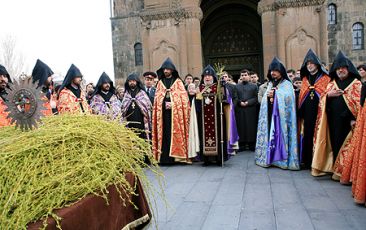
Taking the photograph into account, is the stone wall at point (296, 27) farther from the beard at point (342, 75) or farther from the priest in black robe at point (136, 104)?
the beard at point (342, 75)

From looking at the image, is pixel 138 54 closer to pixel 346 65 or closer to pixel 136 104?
pixel 136 104

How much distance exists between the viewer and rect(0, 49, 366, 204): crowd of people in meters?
5.68

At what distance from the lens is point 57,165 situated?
2.01m

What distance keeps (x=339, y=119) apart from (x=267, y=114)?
5.54 feet

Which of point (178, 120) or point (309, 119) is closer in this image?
point (309, 119)

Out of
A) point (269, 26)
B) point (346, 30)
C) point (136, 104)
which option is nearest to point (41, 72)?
point (136, 104)

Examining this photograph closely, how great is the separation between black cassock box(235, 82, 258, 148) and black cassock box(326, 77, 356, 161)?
11.7 ft

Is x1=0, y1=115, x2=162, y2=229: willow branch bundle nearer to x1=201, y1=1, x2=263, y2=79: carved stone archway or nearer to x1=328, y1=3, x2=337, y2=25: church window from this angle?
x1=201, y1=1, x2=263, y2=79: carved stone archway

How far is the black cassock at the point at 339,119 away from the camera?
227 inches

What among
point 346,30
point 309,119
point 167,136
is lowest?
point 167,136

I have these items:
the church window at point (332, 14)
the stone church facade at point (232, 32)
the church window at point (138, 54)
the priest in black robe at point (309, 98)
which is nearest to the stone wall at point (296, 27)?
the stone church facade at point (232, 32)

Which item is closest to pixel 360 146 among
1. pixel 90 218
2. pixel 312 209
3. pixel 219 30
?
pixel 312 209

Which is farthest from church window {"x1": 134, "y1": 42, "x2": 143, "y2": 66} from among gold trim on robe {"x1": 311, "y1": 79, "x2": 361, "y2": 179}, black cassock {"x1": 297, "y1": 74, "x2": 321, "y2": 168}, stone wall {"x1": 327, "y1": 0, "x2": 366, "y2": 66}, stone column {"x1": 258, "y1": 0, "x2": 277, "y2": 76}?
gold trim on robe {"x1": 311, "y1": 79, "x2": 361, "y2": 179}

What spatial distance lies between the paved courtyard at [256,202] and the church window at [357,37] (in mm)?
17983
